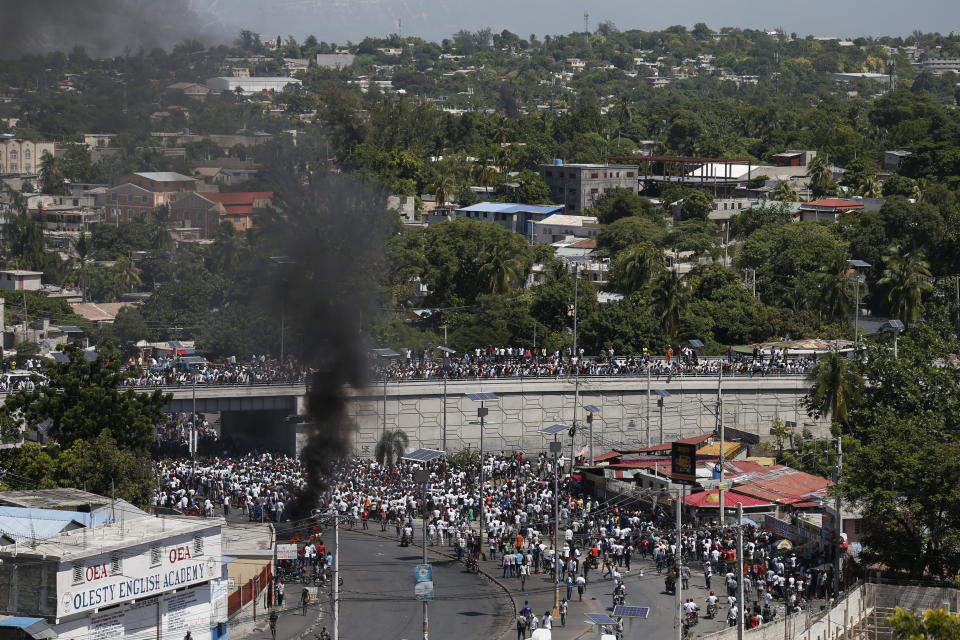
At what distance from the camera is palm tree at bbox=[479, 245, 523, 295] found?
12244 cm

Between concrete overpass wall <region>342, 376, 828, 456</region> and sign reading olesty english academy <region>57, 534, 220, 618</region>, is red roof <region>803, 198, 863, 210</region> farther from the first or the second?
sign reading olesty english academy <region>57, 534, 220, 618</region>

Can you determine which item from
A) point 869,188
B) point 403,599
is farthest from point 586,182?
point 403,599

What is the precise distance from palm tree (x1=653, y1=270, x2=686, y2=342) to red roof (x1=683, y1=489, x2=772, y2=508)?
126ft

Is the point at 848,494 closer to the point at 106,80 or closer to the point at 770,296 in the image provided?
the point at 106,80

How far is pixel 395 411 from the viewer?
9238 centimetres

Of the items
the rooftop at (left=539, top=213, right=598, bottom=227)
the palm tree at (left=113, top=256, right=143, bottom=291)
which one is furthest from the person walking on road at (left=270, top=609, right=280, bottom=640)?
the rooftop at (left=539, top=213, right=598, bottom=227)

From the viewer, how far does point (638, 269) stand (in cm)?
12212

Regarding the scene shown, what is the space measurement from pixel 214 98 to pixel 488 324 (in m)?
43.6

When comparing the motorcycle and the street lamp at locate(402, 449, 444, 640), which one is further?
the motorcycle

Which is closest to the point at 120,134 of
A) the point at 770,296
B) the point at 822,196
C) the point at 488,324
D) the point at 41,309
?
the point at 488,324

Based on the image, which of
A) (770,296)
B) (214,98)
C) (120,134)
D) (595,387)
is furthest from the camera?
(770,296)

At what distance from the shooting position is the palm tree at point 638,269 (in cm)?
12199

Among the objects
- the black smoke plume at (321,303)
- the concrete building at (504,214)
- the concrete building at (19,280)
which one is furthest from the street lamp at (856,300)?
the concrete building at (19,280)

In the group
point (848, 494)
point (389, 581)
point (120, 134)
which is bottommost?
point (389, 581)
